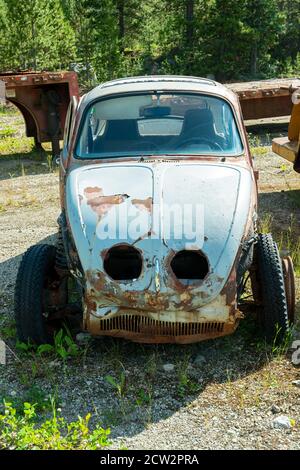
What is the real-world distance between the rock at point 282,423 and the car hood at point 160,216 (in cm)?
80

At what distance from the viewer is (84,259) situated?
12.8ft

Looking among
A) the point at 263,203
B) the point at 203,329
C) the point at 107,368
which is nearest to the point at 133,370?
the point at 107,368

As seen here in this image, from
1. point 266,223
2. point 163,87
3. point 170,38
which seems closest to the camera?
point 163,87

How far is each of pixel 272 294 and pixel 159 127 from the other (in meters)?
1.86

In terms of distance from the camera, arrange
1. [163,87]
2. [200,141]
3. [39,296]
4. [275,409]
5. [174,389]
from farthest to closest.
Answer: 1. [163,87]
2. [200,141]
3. [39,296]
4. [174,389]
5. [275,409]

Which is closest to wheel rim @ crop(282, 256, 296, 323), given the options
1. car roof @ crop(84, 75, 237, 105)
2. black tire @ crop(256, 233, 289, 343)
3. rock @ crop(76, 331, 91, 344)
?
black tire @ crop(256, 233, 289, 343)

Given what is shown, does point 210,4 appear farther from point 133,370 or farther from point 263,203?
point 133,370

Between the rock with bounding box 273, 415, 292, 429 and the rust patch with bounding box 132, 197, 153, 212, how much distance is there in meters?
1.50

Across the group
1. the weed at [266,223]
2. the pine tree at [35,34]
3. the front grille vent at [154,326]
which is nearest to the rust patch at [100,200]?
the front grille vent at [154,326]

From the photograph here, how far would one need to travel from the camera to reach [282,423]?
3605 millimetres

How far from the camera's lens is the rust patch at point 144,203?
4129 mm

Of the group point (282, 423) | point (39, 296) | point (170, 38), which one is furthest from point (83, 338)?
point (170, 38)

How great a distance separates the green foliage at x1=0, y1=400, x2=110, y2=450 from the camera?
3.30 metres

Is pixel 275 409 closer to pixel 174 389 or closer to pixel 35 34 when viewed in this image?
pixel 174 389
